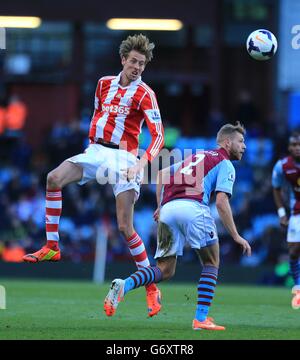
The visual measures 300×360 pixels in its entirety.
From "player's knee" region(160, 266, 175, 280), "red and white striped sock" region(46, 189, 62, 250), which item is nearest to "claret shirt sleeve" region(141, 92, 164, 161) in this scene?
"red and white striped sock" region(46, 189, 62, 250)

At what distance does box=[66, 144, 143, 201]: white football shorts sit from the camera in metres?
10.4

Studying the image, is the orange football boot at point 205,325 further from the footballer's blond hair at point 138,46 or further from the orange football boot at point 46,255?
the footballer's blond hair at point 138,46

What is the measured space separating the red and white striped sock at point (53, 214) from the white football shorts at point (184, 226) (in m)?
1.19

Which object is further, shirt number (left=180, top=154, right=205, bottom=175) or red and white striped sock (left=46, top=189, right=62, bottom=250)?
red and white striped sock (left=46, top=189, right=62, bottom=250)

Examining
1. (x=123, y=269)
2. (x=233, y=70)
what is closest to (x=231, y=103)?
(x=233, y=70)

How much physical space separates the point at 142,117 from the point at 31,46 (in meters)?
13.7

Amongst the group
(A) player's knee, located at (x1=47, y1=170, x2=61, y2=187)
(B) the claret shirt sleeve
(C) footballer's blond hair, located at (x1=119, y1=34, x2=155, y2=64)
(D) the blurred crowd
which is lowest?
(D) the blurred crowd

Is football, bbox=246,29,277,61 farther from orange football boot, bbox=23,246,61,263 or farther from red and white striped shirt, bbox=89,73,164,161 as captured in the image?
orange football boot, bbox=23,246,61,263

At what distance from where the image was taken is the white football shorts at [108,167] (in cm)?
1036

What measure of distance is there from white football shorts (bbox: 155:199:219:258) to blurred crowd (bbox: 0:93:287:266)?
9.21 m

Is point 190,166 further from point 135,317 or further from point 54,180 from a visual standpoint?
point 135,317

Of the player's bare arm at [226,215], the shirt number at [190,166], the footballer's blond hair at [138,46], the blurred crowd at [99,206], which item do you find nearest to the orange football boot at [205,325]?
the player's bare arm at [226,215]

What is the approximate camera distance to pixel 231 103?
24906 mm

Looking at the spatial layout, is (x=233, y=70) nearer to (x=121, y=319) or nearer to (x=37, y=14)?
(x=37, y=14)
